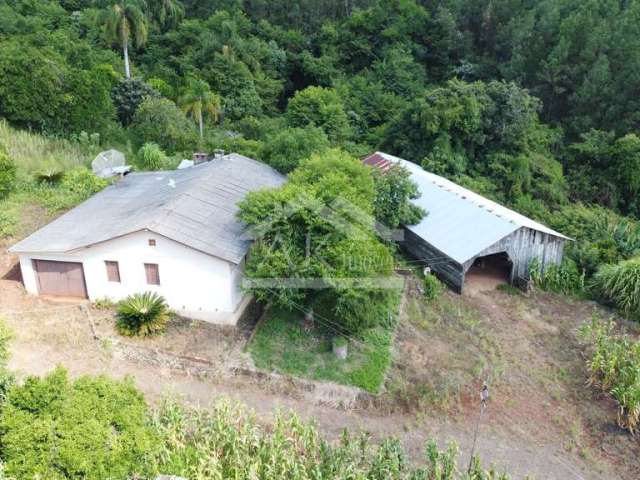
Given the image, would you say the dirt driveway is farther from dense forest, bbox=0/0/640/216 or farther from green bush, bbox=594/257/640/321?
dense forest, bbox=0/0/640/216

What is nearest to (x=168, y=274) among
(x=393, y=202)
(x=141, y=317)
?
(x=141, y=317)

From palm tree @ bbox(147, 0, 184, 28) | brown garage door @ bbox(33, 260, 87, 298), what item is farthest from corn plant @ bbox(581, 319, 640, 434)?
palm tree @ bbox(147, 0, 184, 28)

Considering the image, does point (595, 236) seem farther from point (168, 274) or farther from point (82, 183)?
point (82, 183)

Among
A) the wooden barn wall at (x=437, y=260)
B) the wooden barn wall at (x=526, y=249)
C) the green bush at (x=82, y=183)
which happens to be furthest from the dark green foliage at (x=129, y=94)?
the wooden barn wall at (x=526, y=249)

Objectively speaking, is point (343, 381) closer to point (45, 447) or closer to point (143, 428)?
point (143, 428)

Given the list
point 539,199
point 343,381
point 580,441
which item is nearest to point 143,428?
point 343,381

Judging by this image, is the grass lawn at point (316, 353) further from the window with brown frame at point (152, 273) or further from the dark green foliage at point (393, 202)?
the dark green foliage at point (393, 202)
